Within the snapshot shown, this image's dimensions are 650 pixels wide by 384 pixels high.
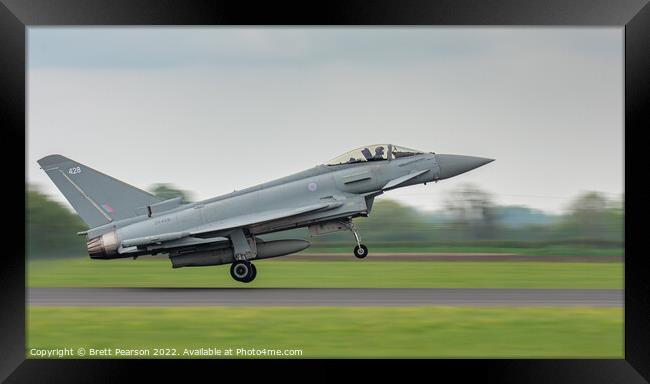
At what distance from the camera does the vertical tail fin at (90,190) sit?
1767 centimetres

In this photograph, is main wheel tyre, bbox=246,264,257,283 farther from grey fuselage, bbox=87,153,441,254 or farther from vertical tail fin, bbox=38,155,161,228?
vertical tail fin, bbox=38,155,161,228

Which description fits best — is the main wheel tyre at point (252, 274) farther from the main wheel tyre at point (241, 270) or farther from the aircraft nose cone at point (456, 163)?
the aircraft nose cone at point (456, 163)

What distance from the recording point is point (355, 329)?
11.8 m

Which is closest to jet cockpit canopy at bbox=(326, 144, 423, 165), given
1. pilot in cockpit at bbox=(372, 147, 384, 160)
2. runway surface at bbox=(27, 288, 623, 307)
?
pilot in cockpit at bbox=(372, 147, 384, 160)

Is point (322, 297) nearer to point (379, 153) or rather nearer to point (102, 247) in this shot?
point (379, 153)

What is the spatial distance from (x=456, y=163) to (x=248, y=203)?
504 cm

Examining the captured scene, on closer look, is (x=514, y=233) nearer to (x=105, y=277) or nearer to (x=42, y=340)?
(x=105, y=277)

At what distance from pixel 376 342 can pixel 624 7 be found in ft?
18.6

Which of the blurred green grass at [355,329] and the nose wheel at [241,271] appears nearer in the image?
the blurred green grass at [355,329]

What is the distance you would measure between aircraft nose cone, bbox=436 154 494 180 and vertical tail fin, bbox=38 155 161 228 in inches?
289

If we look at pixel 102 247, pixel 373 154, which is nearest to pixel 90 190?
pixel 102 247

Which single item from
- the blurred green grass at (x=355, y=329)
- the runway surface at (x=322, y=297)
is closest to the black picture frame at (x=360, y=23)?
the blurred green grass at (x=355, y=329)

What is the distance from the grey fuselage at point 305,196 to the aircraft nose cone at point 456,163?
137 mm

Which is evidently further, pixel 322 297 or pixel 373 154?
pixel 373 154
